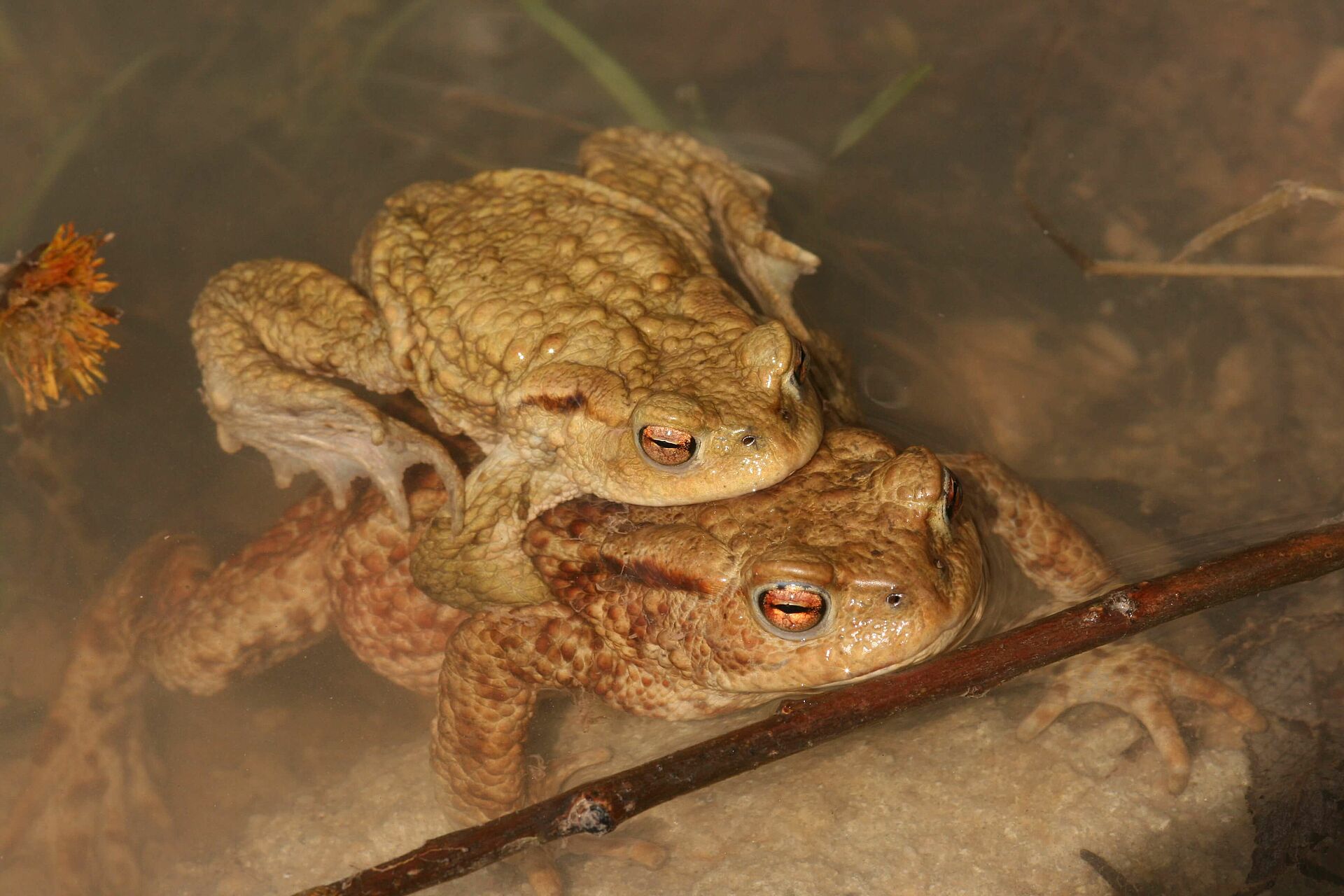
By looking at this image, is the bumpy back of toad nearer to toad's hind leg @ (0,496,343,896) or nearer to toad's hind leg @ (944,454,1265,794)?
toad's hind leg @ (944,454,1265,794)

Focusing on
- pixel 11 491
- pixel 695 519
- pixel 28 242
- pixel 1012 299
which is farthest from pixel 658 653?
pixel 28 242

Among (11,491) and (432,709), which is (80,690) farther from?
(432,709)

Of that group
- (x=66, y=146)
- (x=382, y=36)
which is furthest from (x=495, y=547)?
(x=66, y=146)

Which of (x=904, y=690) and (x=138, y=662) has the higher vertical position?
(x=904, y=690)

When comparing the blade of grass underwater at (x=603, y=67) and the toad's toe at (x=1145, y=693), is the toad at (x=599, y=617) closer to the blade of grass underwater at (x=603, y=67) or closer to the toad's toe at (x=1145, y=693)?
the toad's toe at (x=1145, y=693)

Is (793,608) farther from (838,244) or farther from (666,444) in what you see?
(838,244)
